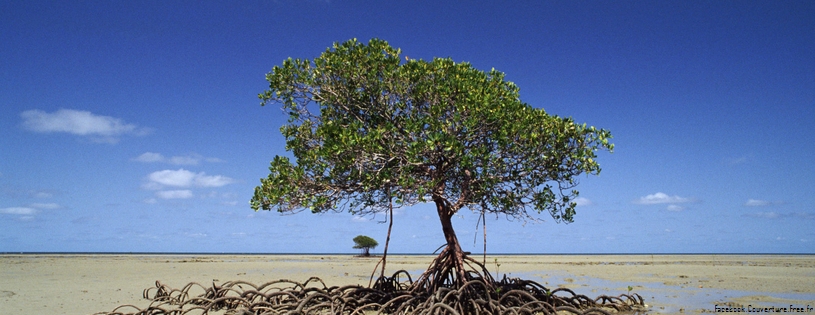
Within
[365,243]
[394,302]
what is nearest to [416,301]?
[394,302]

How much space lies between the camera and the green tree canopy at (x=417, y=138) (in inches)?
360

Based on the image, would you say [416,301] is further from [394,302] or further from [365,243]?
[365,243]

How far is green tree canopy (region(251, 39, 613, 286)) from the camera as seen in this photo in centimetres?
914

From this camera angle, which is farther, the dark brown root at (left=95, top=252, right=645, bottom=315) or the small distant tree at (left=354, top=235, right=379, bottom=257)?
the small distant tree at (left=354, top=235, right=379, bottom=257)

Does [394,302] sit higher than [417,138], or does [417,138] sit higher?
[417,138]

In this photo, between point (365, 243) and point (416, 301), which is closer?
point (416, 301)

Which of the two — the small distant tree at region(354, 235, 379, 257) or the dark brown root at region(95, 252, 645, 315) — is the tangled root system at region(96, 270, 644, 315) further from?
the small distant tree at region(354, 235, 379, 257)

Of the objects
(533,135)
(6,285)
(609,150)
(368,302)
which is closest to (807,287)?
(609,150)

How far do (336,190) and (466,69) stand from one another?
3.41m

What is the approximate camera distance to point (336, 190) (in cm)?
981

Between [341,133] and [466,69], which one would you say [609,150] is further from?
[341,133]

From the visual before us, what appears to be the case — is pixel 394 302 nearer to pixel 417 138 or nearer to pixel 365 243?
pixel 417 138

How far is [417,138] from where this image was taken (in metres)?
9.38

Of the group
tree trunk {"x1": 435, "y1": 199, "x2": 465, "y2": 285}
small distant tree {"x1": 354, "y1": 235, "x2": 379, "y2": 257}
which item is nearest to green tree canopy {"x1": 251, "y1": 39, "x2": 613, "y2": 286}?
tree trunk {"x1": 435, "y1": 199, "x2": 465, "y2": 285}
